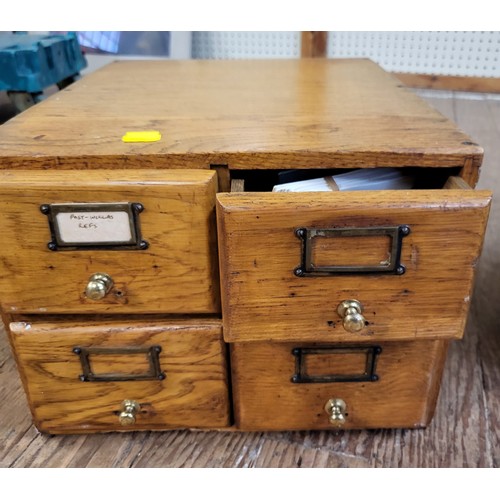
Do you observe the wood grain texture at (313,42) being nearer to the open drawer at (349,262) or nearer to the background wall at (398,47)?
the background wall at (398,47)

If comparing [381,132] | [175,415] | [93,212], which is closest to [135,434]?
[175,415]

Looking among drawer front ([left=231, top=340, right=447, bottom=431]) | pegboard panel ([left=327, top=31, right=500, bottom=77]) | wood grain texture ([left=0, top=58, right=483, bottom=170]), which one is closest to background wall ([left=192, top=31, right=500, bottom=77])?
pegboard panel ([left=327, top=31, right=500, bottom=77])

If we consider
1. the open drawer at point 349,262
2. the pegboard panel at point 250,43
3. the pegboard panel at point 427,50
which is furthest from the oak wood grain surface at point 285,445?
the pegboard panel at point 250,43

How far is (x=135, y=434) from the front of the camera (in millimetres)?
702

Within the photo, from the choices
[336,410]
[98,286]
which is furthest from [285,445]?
[98,286]

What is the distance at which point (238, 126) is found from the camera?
2.07 ft

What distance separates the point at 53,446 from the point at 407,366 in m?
0.47

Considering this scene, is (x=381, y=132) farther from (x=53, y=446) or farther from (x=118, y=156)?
(x=53, y=446)

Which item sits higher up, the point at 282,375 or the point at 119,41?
the point at 119,41

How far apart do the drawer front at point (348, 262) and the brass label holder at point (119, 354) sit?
0.40 feet

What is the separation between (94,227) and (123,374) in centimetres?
20

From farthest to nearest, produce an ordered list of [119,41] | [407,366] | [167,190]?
[119,41], [407,366], [167,190]

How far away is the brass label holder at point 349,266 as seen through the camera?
494 mm

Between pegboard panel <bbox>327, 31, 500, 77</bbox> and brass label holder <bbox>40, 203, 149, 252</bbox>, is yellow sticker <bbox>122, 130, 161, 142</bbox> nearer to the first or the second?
brass label holder <bbox>40, 203, 149, 252</bbox>
